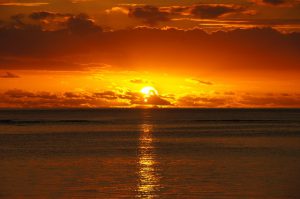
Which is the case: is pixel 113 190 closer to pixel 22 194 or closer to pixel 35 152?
pixel 22 194

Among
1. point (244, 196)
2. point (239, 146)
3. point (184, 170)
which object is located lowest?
point (244, 196)

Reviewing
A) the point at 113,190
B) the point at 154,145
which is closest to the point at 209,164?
the point at 113,190

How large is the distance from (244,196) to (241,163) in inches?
680

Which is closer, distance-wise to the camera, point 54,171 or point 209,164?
point 54,171

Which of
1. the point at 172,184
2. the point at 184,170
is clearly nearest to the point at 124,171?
the point at 184,170

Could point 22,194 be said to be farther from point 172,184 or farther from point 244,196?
point 244,196

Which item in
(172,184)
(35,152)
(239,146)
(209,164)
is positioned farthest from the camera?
(239,146)

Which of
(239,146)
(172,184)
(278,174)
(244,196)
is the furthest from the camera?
(239,146)

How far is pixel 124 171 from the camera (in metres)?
48.2

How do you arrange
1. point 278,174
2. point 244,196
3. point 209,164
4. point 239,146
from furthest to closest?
point 239,146 → point 209,164 → point 278,174 → point 244,196

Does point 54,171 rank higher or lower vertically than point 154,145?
lower

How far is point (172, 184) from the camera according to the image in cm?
4075

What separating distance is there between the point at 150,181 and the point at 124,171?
5.69m

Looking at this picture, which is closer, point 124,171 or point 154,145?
point 124,171
